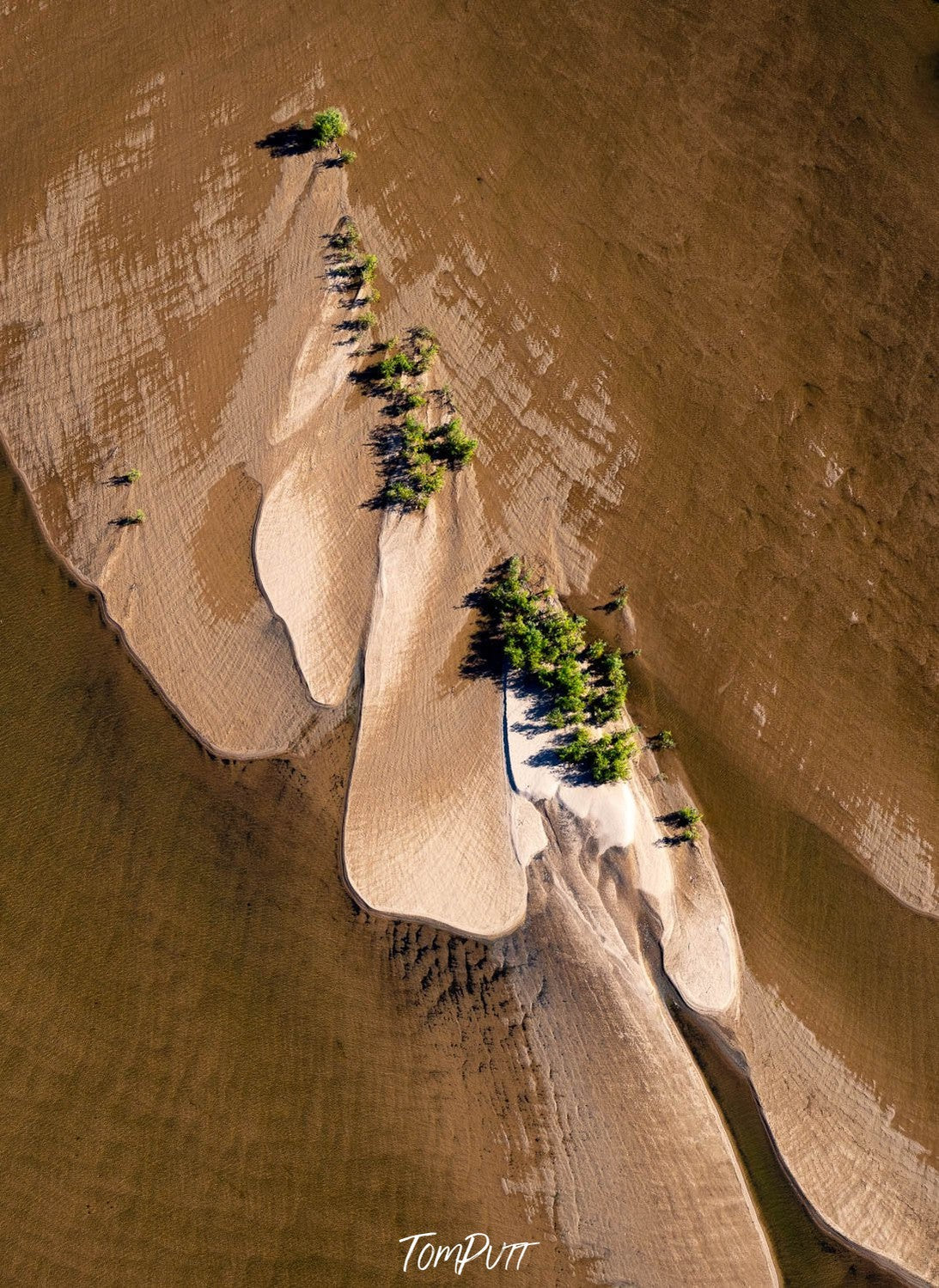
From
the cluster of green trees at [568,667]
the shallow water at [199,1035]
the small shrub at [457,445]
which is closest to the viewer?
the cluster of green trees at [568,667]

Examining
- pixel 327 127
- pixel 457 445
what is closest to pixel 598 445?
pixel 457 445

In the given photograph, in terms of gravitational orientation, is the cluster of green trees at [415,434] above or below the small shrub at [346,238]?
below

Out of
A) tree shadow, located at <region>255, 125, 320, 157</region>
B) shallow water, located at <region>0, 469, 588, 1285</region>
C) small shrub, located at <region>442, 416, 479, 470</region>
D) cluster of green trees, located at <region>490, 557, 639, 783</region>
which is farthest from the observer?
tree shadow, located at <region>255, 125, 320, 157</region>

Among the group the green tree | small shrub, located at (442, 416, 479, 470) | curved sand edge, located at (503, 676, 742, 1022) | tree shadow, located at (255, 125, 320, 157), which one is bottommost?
curved sand edge, located at (503, 676, 742, 1022)

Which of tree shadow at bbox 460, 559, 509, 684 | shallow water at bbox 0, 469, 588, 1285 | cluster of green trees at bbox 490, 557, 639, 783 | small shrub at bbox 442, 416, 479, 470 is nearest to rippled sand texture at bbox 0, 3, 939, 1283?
tree shadow at bbox 460, 559, 509, 684

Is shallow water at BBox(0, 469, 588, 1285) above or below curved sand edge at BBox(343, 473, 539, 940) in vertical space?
below

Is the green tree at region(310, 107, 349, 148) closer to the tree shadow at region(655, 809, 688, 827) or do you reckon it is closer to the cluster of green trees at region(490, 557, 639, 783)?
the cluster of green trees at region(490, 557, 639, 783)

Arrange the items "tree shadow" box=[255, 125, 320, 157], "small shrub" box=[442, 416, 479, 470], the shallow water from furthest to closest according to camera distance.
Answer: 1. "tree shadow" box=[255, 125, 320, 157]
2. the shallow water
3. "small shrub" box=[442, 416, 479, 470]

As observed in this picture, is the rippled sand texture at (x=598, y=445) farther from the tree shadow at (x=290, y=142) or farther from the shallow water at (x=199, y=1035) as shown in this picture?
the shallow water at (x=199, y=1035)

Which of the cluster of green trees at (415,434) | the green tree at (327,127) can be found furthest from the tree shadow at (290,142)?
the cluster of green trees at (415,434)
